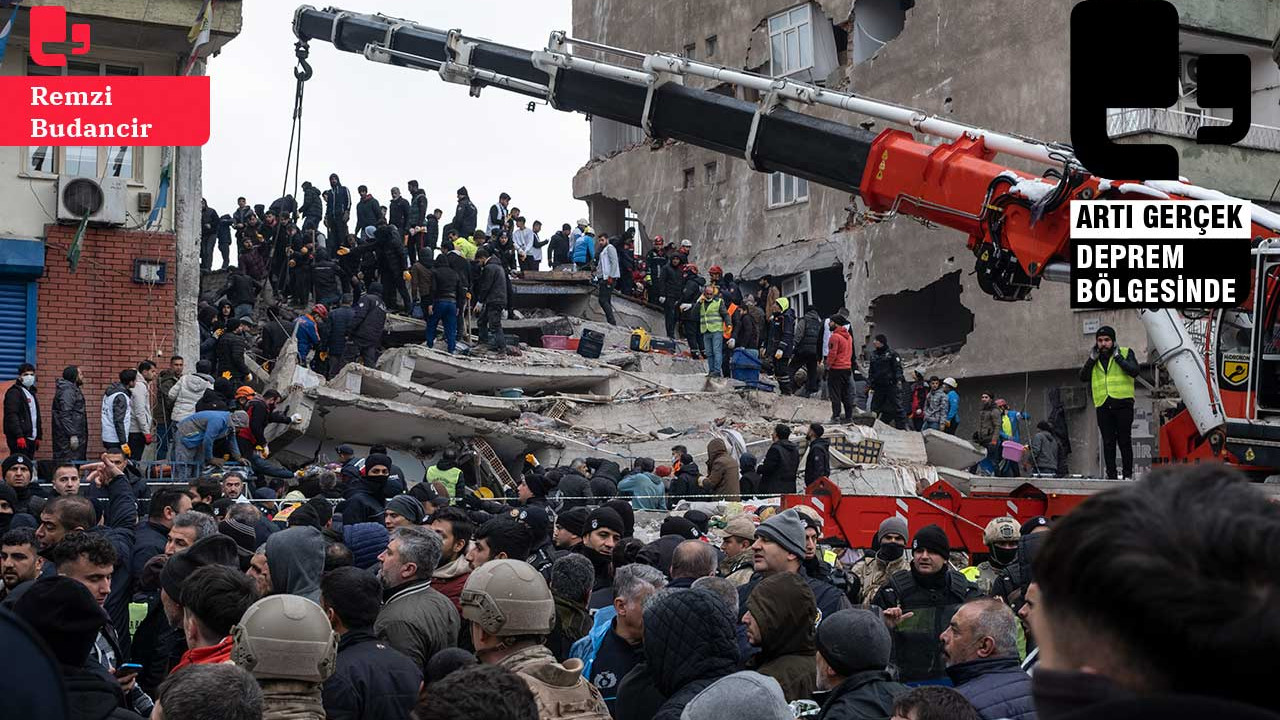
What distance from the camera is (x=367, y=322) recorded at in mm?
23047

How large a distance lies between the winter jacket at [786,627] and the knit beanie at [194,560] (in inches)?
91.8

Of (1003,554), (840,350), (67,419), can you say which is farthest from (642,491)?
(840,350)

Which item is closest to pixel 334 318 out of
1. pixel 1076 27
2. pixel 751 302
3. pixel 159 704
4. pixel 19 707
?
Result: pixel 751 302

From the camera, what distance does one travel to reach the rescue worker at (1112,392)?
1725 cm

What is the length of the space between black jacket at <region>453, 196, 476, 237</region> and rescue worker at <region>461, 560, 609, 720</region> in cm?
2386

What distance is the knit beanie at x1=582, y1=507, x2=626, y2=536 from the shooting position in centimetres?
848

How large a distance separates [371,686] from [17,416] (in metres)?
12.8

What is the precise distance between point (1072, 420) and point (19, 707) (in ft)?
94.3

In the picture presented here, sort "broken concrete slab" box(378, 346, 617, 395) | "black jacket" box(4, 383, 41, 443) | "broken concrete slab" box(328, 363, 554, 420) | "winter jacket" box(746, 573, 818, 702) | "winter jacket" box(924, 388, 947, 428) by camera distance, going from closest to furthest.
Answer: "winter jacket" box(746, 573, 818, 702) → "black jacket" box(4, 383, 41, 443) → "broken concrete slab" box(328, 363, 554, 420) → "broken concrete slab" box(378, 346, 617, 395) → "winter jacket" box(924, 388, 947, 428)

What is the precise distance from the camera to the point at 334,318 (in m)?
23.0

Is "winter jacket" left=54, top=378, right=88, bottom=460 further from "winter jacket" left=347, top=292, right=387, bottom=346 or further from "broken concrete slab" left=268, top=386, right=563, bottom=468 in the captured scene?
"winter jacket" left=347, top=292, right=387, bottom=346

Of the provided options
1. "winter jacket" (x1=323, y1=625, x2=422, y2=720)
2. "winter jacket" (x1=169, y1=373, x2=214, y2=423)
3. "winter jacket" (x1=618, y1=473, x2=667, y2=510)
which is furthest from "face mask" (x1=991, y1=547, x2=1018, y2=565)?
"winter jacket" (x1=169, y1=373, x2=214, y2=423)

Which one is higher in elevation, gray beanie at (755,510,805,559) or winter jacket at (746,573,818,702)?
gray beanie at (755,510,805,559)

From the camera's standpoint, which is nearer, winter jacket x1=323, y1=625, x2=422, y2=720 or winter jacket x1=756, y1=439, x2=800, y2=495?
winter jacket x1=323, y1=625, x2=422, y2=720
